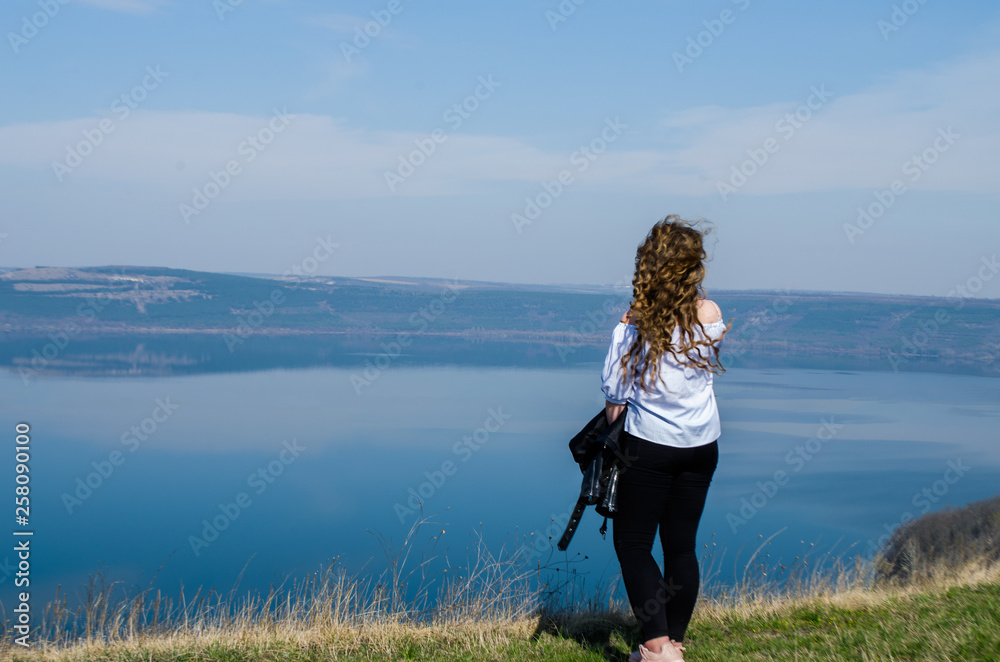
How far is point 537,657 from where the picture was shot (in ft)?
8.61

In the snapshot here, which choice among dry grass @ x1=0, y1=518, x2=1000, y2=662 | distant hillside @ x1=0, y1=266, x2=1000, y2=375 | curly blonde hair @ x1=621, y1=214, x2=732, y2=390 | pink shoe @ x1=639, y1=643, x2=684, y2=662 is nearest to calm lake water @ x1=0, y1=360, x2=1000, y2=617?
dry grass @ x1=0, y1=518, x2=1000, y2=662

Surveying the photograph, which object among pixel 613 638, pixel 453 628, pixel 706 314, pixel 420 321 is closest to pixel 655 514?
pixel 706 314

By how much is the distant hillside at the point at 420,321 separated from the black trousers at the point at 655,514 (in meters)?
69.6

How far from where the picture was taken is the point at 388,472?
92.7ft

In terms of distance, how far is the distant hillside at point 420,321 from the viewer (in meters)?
81.6

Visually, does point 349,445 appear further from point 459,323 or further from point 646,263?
point 459,323

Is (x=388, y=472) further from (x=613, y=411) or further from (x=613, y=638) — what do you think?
(x=613, y=411)

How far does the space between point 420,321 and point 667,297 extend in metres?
101

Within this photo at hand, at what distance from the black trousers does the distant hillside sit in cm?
6955

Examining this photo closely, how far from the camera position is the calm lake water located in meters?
20.4

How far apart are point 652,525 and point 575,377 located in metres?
53.5

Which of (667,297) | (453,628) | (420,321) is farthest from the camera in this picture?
(420,321)

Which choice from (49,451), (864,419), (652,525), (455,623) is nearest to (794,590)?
(455,623)

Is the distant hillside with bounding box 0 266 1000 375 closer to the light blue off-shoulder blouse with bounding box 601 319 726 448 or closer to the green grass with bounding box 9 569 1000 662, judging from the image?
the green grass with bounding box 9 569 1000 662
